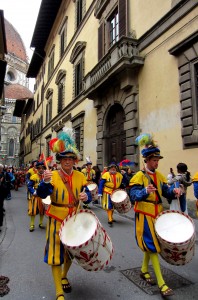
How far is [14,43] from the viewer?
264 feet

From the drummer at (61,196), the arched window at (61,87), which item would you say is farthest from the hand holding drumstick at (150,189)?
the arched window at (61,87)

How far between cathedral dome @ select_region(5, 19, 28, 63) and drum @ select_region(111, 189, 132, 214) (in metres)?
78.6

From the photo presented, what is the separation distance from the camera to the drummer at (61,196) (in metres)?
3.41

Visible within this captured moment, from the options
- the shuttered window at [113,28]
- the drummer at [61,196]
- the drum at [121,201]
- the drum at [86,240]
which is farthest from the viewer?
the shuttered window at [113,28]

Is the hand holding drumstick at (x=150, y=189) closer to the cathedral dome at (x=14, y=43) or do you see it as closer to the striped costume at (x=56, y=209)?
the striped costume at (x=56, y=209)

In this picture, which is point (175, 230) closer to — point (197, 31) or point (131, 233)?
point (131, 233)

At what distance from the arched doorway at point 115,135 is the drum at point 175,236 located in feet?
31.9

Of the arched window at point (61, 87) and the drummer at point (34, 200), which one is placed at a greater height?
the arched window at point (61, 87)

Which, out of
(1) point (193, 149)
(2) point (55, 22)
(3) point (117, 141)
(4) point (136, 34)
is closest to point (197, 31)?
(1) point (193, 149)

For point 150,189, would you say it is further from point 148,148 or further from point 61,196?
point 61,196

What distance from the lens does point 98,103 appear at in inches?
611

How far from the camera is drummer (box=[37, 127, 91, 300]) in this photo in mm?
3415

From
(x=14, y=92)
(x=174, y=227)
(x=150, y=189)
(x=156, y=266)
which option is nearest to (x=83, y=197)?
(x=150, y=189)

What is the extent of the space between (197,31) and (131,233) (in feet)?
20.4
